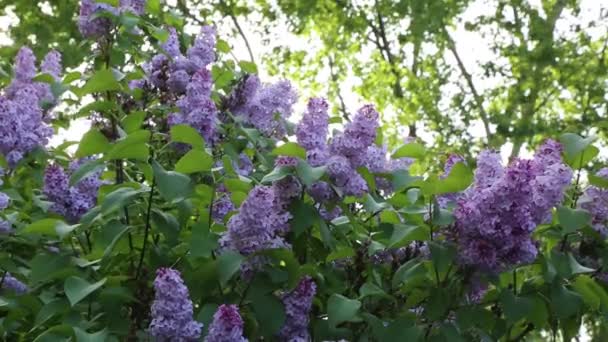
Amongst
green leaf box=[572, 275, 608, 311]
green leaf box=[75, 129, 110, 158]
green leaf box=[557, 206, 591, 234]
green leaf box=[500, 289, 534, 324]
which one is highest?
green leaf box=[557, 206, 591, 234]

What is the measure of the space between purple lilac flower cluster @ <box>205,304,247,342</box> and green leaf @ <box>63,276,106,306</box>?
0.30 m

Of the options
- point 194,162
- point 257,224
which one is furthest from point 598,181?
point 194,162

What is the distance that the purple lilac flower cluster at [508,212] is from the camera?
7.20 feet

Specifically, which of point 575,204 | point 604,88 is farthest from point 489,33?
point 575,204

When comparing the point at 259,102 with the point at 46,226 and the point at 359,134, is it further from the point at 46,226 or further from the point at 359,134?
the point at 46,226

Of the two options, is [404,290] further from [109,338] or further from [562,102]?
[562,102]

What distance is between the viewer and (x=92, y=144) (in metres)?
2.43

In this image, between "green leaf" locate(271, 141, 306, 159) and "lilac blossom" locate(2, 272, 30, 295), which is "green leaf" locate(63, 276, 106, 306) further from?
"lilac blossom" locate(2, 272, 30, 295)

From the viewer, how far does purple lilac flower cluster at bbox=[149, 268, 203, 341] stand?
2100 mm

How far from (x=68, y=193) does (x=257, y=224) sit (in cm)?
73

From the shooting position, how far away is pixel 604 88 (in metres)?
15.0

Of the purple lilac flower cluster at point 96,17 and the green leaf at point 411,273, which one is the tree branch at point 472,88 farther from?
the green leaf at point 411,273

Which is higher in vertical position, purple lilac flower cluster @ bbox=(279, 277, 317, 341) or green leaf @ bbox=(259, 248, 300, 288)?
green leaf @ bbox=(259, 248, 300, 288)

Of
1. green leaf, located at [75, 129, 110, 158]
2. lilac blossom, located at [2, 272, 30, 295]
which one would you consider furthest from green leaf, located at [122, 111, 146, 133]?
lilac blossom, located at [2, 272, 30, 295]
